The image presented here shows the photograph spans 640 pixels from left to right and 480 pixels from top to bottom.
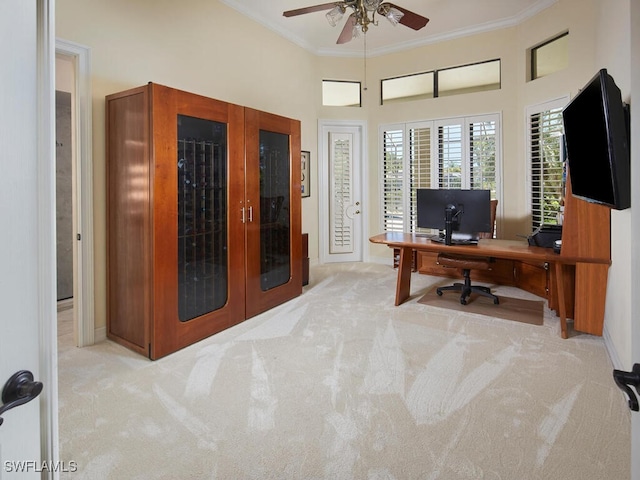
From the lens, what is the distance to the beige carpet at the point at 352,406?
5.67 feet

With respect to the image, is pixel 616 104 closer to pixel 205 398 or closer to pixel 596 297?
pixel 596 297

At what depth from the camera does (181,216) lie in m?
3.00

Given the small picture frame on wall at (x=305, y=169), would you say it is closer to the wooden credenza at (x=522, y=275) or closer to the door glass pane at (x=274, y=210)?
the door glass pane at (x=274, y=210)

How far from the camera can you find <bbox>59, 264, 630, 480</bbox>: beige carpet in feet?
5.67

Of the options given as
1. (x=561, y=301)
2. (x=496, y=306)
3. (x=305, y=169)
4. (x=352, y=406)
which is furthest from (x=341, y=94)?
(x=352, y=406)

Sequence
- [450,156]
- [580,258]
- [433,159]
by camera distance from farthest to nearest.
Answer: [433,159] → [450,156] → [580,258]

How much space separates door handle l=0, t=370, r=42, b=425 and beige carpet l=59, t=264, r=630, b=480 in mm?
1246

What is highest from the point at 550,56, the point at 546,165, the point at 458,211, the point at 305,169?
the point at 550,56

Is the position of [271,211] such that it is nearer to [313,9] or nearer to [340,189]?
[313,9]

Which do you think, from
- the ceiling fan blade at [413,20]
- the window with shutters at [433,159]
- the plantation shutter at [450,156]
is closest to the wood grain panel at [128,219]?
the ceiling fan blade at [413,20]

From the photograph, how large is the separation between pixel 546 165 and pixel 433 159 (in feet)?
5.11

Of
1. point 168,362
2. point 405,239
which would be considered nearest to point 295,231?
point 405,239

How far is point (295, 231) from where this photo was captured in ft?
14.1

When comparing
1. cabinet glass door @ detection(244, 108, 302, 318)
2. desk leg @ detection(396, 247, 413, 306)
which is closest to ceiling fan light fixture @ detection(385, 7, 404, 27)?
cabinet glass door @ detection(244, 108, 302, 318)
